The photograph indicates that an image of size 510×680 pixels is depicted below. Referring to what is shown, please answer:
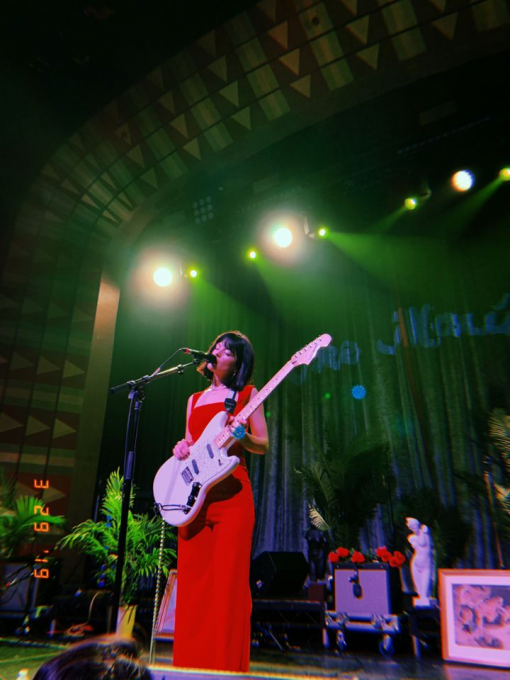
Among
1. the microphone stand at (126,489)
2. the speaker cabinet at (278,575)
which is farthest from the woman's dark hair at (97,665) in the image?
the speaker cabinet at (278,575)

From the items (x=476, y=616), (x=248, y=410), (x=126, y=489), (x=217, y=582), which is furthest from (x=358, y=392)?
(x=217, y=582)

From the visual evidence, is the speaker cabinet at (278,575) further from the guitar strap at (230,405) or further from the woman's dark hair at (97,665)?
the woman's dark hair at (97,665)

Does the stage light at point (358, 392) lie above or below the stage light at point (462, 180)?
below

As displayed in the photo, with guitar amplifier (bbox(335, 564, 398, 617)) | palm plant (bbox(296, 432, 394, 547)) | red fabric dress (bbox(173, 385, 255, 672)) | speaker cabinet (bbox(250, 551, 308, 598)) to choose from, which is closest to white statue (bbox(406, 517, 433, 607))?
guitar amplifier (bbox(335, 564, 398, 617))

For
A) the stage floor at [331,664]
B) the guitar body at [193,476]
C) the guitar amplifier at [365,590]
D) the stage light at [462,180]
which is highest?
the stage light at [462,180]

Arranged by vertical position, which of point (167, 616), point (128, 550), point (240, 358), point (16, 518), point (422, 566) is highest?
point (240, 358)

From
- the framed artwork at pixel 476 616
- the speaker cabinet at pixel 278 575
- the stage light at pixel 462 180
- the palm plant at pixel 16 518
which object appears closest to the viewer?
the framed artwork at pixel 476 616

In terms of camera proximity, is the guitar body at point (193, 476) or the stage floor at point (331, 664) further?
the stage floor at point (331, 664)

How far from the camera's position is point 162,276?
9.09m

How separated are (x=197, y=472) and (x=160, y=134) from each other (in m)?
5.15

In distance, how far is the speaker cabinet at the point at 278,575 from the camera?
5781 millimetres

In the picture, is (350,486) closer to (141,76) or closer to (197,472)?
(197,472)

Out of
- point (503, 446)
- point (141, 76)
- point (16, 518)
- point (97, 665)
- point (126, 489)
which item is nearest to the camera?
point (97, 665)

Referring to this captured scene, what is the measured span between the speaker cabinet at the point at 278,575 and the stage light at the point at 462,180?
571 centimetres
